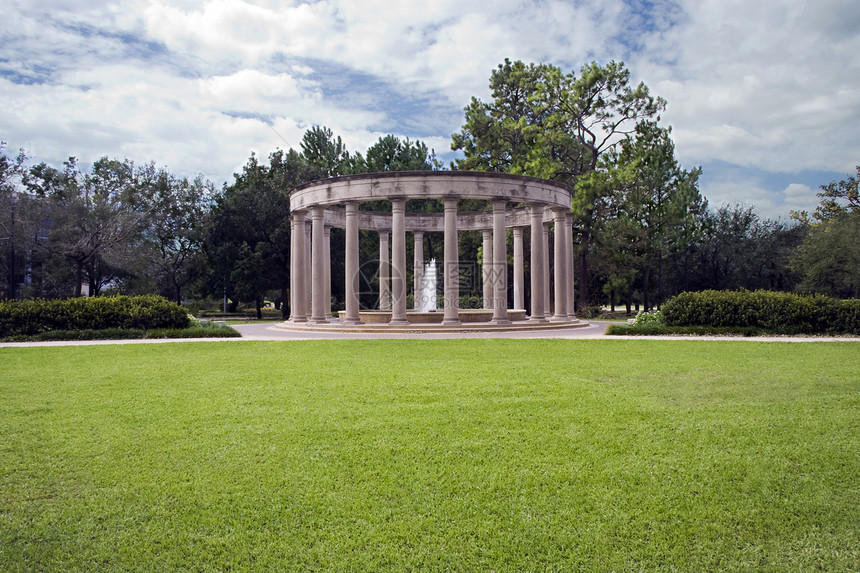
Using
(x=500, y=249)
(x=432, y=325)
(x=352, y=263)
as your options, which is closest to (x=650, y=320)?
(x=500, y=249)

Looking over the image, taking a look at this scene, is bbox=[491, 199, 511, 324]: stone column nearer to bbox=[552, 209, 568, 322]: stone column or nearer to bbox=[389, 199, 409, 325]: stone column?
bbox=[389, 199, 409, 325]: stone column

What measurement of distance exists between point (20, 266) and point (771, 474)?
210 ft

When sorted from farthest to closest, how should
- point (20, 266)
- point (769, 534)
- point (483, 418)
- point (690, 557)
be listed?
point (20, 266) → point (483, 418) → point (769, 534) → point (690, 557)

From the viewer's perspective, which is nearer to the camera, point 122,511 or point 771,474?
point 122,511

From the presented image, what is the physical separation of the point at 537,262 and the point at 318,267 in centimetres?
1414

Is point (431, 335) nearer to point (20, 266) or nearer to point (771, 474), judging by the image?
point (771, 474)

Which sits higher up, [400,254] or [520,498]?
[400,254]

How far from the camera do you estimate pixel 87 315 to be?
101ft

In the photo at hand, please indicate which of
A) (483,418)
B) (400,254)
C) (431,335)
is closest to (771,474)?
(483,418)

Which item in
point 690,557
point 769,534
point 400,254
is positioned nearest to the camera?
point 690,557

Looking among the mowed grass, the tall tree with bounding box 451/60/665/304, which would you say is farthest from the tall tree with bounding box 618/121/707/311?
the mowed grass

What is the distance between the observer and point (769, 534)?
6984 millimetres

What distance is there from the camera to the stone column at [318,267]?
1513 inches

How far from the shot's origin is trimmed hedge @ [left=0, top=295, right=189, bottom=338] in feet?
97.5
